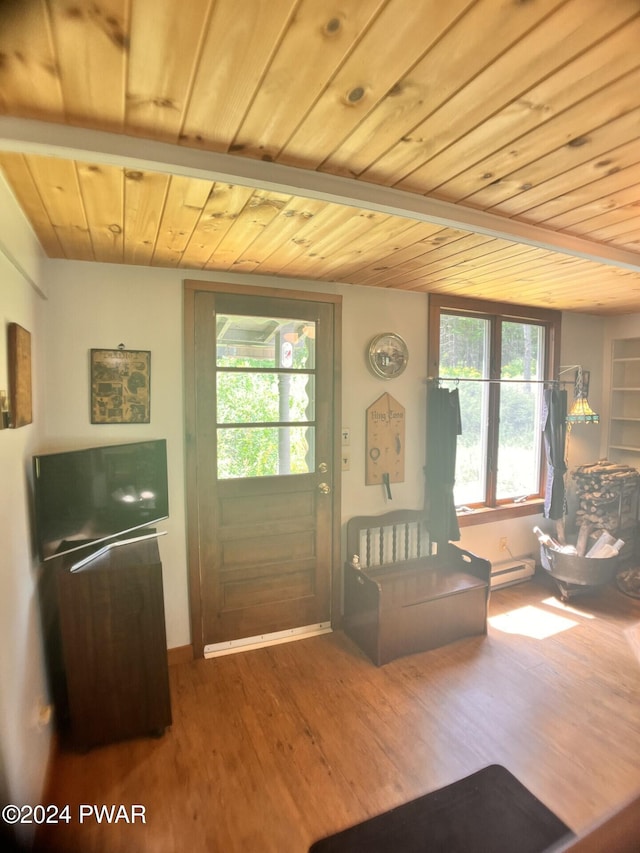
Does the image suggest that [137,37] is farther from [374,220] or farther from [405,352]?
[405,352]

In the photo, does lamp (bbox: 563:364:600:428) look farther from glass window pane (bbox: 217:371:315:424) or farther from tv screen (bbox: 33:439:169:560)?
tv screen (bbox: 33:439:169:560)

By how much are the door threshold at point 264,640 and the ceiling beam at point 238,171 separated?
247 centimetres

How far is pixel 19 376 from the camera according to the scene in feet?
5.05

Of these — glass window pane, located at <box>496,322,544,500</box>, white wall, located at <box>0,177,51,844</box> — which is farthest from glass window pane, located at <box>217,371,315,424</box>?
glass window pane, located at <box>496,322,544,500</box>

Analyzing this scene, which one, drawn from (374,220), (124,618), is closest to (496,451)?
(374,220)

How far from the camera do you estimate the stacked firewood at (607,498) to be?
11.7 ft

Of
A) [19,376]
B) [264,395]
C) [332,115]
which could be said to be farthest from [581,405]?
[19,376]

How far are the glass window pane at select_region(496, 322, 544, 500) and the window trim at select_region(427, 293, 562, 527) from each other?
0.20 ft

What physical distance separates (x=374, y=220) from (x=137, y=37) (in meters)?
0.98

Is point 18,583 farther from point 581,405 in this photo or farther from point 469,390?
point 581,405

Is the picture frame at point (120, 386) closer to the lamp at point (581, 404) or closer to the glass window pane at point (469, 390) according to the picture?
the glass window pane at point (469, 390)

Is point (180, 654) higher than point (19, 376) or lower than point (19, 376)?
lower

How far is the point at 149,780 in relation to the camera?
1772 mm

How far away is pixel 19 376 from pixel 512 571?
3.58 meters
